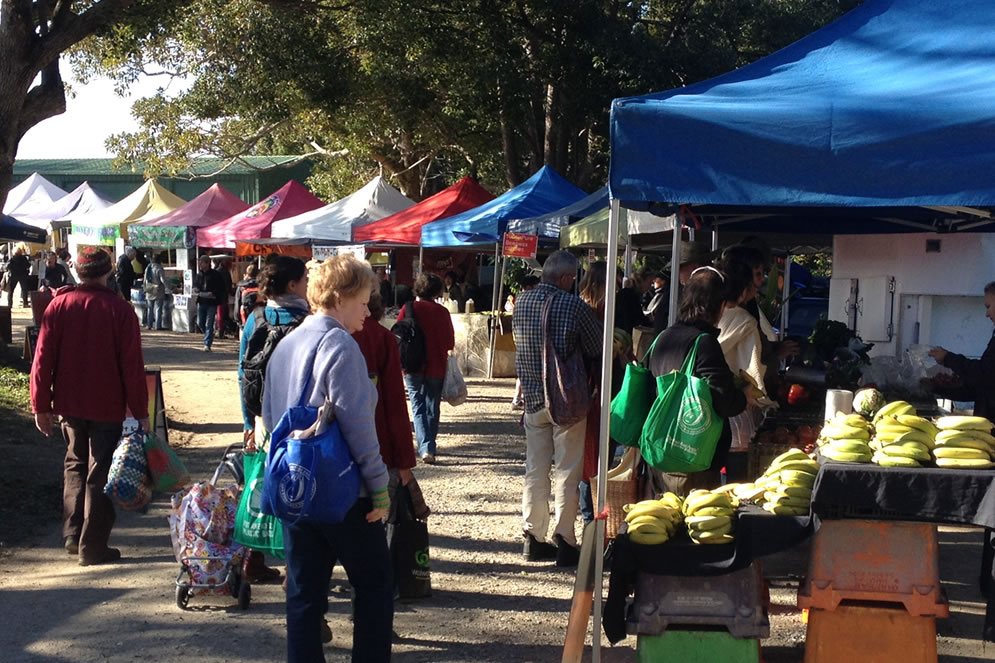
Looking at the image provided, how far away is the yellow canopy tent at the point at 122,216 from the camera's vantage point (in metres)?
28.6

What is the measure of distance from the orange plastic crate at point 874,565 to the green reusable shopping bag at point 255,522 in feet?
7.73

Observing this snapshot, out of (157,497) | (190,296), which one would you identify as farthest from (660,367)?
(190,296)

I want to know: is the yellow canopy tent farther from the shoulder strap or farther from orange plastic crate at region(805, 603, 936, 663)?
orange plastic crate at region(805, 603, 936, 663)

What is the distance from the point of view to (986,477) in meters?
4.35

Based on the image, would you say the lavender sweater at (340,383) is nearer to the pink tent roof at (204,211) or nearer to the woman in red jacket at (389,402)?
the woman in red jacket at (389,402)

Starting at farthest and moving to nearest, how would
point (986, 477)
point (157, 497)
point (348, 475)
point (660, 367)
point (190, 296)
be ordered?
point (190, 296), point (157, 497), point (660, 367), point (986, 477), point (348, 475)

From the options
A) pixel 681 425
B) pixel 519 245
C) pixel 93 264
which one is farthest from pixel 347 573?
pixel 519 245

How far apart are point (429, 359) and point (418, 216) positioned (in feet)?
29.0

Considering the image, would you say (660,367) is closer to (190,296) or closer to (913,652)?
(913,652)

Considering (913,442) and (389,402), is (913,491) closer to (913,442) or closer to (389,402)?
(913,442)

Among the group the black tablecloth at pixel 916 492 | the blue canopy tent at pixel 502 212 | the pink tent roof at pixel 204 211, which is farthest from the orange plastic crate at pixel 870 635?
the pink tent roof at pixel 204 211

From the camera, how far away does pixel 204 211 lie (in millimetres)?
27250

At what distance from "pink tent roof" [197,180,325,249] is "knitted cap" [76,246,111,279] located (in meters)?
16.7

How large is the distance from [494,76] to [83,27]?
921cm
